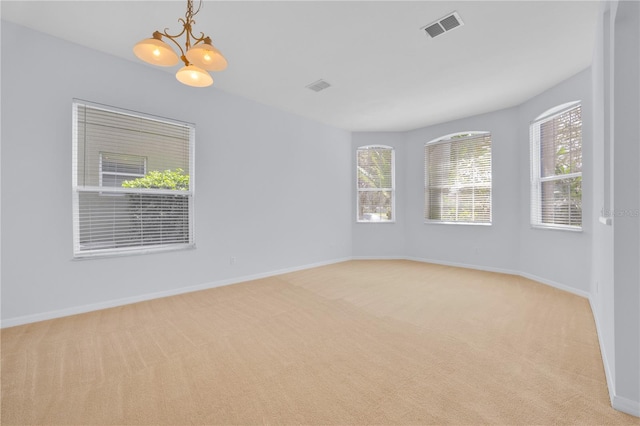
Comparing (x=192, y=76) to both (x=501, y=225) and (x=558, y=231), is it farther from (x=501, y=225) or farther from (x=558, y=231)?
(x=501, y=225)

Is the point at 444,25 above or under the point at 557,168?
above

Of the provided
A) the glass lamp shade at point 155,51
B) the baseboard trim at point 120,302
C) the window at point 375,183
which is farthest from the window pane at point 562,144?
the glass lamp shade at point 155,51

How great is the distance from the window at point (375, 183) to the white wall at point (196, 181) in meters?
0.93

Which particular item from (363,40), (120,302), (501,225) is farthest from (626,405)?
(120,302)

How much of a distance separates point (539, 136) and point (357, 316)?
4118 mm

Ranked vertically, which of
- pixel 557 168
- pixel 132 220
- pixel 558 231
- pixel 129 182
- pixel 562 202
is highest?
pixel 557 168

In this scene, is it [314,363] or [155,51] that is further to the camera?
[314,363]

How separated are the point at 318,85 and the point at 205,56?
7.82 ft

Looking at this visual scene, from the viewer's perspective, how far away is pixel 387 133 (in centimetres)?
632

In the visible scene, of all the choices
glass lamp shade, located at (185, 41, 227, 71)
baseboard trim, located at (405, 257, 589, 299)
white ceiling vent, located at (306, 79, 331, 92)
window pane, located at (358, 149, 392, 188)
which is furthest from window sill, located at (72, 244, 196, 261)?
baseboard trim, located at (405, 257, 589, 299)

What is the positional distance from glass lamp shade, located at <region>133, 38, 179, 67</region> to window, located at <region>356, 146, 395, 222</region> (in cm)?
493

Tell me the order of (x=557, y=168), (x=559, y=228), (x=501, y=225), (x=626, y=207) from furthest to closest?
(x=501, y=225)
(x=557, y=168)
(x=559, y=228)
(x=626, y=207)

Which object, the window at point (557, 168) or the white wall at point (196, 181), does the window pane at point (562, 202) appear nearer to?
the window at point (557, 168)

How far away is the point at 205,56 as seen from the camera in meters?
1.86
